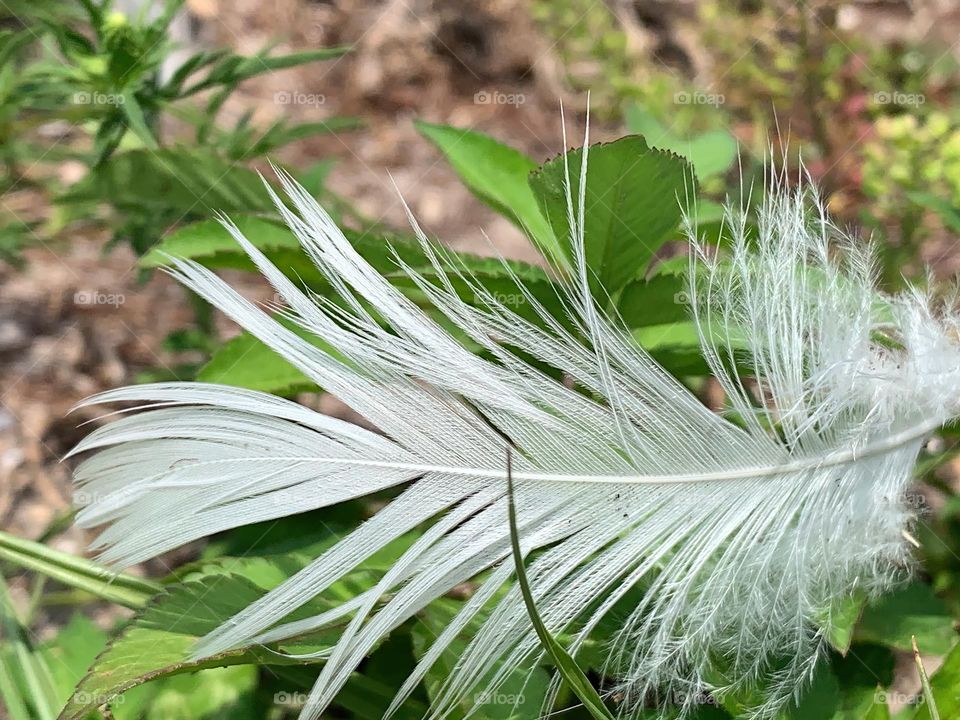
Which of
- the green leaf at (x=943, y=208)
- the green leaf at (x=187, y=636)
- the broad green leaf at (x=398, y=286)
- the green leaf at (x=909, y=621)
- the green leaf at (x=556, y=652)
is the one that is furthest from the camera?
the green leaf at (x=943, y=208)

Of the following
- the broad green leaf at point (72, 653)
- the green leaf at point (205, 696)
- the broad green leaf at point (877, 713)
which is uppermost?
the broad green leaf at point (72, 653)

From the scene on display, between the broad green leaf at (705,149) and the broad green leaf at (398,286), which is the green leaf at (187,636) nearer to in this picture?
the broad green leaf at (398,286)

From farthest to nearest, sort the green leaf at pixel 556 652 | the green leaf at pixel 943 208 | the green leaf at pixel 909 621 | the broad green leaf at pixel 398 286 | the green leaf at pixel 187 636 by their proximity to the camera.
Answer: the green leaf at pixel 943 208 → the green leaf at pixel 909 621 → the broad green leaf at pixel 398 286 → the green leaf at pixel 187 636 → the green leaf at pixel 556 652

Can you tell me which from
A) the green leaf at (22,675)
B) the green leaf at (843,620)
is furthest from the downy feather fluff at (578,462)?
the green leaf at (22,675)

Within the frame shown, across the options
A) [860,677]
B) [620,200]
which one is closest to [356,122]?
[620,200]

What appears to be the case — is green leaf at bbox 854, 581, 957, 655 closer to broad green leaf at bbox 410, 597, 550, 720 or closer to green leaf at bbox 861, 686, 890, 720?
green leaf at bbox 861, 686, 890, 720

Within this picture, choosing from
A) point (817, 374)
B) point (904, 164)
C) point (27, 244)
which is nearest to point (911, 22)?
point (904, 164)

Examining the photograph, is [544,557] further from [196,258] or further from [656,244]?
[196,258]

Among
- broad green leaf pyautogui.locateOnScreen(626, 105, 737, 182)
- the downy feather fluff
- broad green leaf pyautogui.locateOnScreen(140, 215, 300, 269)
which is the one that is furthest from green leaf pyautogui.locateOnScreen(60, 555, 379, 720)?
broad green leaf pyautogui.locateOnScreen(626, 105, 737, 182)
